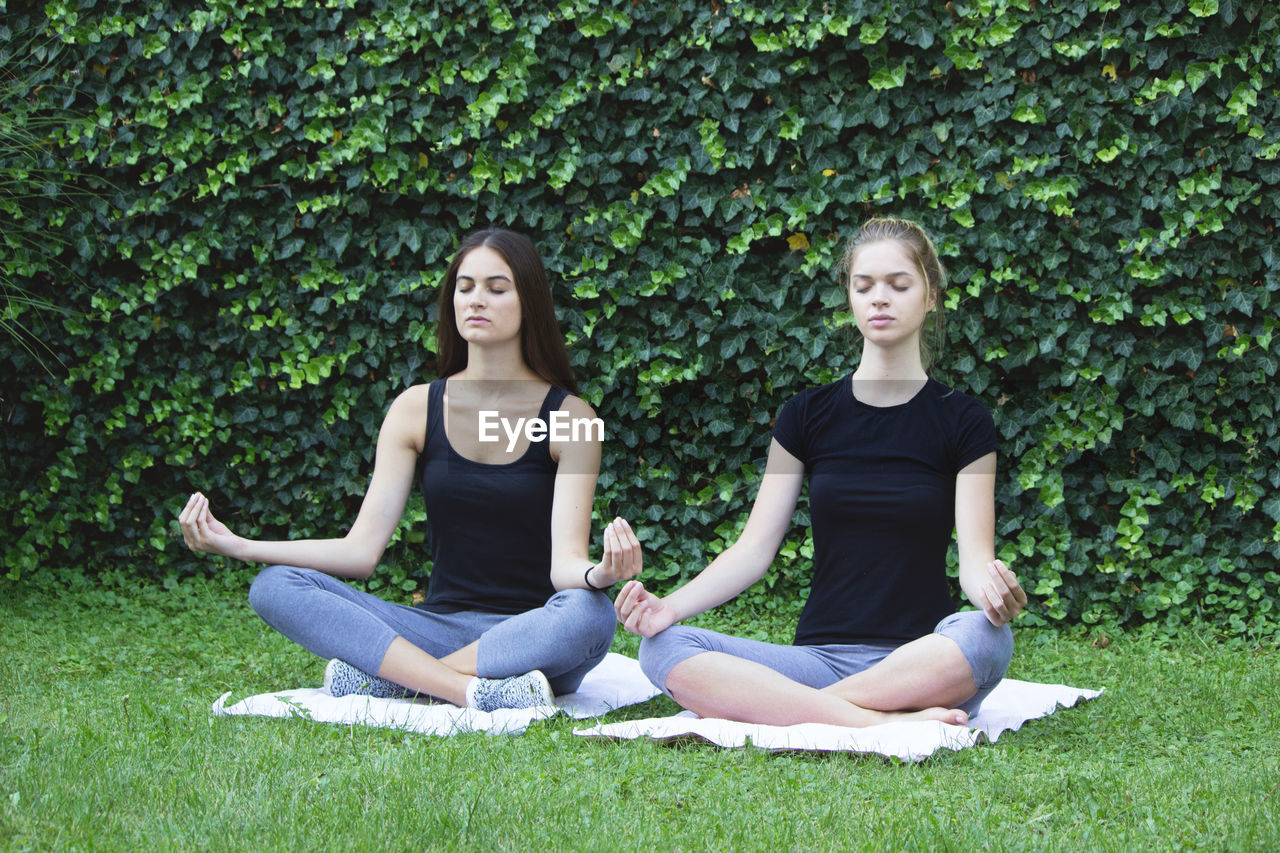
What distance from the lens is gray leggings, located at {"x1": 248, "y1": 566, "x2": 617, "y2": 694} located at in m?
3.42

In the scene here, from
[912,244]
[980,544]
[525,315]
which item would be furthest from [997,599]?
[525,315]

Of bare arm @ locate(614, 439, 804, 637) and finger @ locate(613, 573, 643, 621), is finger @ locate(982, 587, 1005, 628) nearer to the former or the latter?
bare arm @ locate(614, 439, 804, 637)

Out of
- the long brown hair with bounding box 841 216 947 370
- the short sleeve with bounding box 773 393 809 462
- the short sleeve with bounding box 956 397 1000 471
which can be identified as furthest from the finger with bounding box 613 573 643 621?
the long brown hair with bounding box 841 216 947 370

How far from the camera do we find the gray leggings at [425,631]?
3420mm

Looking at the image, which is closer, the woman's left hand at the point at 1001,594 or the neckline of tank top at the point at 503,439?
the woman's left hand at the point at 1001,594

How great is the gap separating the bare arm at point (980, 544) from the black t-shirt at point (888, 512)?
52 millimetres

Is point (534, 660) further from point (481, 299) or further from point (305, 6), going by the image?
point (305, 6)

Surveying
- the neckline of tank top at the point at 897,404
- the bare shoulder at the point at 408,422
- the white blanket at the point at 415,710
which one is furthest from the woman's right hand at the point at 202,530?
the neckline of tank top at the point at 897,404

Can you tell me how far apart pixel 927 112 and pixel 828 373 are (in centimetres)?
106

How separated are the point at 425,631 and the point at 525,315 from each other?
1003 millimetres

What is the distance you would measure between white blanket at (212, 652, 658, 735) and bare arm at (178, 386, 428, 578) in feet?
1.30

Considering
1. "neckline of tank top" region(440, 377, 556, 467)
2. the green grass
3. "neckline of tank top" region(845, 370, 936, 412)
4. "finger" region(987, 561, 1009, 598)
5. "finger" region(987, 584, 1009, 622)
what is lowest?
the green grass

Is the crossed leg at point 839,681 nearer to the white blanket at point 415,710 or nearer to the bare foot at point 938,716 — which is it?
the bare foot at point 938,716

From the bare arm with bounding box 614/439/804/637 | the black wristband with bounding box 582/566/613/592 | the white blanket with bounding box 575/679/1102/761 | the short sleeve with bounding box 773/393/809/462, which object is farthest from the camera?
the short sleeve with bounding box 773/393/809/462
